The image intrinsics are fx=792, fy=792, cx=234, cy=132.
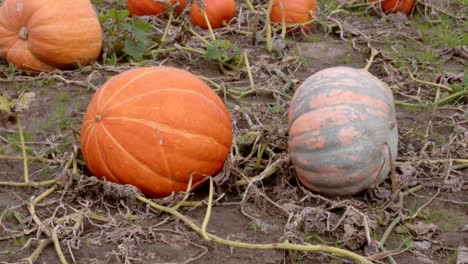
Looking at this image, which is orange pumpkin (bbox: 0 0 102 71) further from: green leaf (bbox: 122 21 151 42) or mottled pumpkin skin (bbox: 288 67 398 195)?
mottled pumpkin skin (bbox: 288 67 398 195)

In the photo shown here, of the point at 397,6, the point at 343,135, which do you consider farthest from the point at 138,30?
the point at 397,6

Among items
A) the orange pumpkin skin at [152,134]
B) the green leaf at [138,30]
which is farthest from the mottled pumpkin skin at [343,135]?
the green leaf at [138,30]

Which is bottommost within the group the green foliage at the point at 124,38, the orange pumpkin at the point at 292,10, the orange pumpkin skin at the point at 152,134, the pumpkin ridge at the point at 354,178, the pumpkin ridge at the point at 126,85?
the orange pumpkin at the point at 292,10

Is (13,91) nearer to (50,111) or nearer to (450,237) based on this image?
(50,111)

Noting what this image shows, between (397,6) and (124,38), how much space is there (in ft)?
8.81

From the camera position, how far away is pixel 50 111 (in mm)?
4898

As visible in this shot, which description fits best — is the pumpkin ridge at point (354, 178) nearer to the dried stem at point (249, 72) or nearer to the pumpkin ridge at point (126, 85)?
the pumpkin ridge at point (126, 85)

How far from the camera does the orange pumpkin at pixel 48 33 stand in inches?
204

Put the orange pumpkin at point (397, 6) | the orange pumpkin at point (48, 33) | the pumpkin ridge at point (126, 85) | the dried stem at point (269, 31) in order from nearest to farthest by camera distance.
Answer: the pumpkin ridge at point (126, 85)
the orange pumpkin at point (48, 33)
the dried stem at point (269, 31)
the orange pumpkin at point (397, 6)

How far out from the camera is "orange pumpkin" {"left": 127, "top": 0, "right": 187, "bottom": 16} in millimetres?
6316

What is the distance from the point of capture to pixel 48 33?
5176 millimetres

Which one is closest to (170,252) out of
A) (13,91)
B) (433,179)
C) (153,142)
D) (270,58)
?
(153,142)

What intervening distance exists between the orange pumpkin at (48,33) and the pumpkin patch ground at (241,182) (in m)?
0.10

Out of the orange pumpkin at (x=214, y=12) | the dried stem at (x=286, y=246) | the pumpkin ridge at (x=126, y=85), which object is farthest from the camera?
the orange pumpkin at (x=214, y=12)
